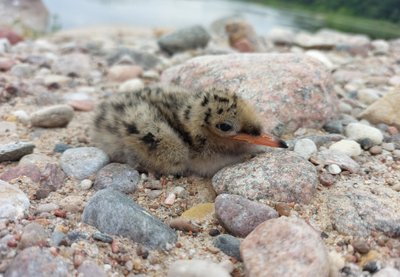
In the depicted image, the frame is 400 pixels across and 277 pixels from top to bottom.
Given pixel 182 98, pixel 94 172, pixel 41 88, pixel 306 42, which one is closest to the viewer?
pixel 94 172

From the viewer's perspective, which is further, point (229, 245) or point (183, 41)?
point (183, 41)

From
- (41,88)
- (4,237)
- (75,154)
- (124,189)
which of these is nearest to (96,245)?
(4,237)

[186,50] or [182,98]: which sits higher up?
[182,98]

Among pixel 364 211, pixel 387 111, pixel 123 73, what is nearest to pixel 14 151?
pixel 364 211

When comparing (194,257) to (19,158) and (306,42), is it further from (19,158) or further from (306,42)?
(306,42)

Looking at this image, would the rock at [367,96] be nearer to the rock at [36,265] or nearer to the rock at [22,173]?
the rock at [22,173]

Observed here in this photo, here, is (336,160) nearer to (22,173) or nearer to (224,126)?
(224,126)

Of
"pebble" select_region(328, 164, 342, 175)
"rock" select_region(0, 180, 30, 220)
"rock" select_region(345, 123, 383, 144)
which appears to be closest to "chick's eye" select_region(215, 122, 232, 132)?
"pebble" select_region(328, 164, 342, 175)

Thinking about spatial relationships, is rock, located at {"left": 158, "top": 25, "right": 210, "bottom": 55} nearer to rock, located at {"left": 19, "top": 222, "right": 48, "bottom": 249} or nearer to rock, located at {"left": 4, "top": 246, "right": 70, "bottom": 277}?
rock, located at {"left": 19, "top": 222, "right": 48, "bottom": 249}
